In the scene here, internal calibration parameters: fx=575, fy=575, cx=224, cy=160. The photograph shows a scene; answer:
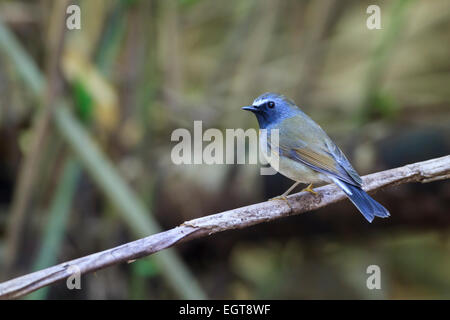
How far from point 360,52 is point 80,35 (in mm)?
2741

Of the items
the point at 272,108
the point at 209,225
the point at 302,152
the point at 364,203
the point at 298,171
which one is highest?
the point at 272,108

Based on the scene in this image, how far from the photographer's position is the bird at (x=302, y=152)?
279 cm

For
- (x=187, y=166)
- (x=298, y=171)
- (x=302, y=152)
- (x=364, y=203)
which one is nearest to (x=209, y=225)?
(x=364, y=203)

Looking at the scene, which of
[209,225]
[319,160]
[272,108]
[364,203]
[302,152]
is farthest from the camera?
[272,108]

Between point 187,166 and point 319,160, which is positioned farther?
Result: point 187,166

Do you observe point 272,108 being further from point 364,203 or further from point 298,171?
point 364,203

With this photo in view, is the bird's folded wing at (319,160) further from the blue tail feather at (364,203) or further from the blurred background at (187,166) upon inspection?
the blurred background at (187,166)

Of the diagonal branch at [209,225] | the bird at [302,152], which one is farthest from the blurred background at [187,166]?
the diagonal branch at [209,225]

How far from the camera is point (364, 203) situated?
8.84ft

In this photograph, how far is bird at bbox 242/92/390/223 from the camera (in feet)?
9.15

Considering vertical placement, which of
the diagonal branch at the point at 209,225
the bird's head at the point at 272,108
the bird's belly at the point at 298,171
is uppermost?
the bird's head at the point at 272,108

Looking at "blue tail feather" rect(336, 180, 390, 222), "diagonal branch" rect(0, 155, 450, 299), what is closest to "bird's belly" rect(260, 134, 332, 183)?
"diagonal branch" rect(0, 155, 450, 299)

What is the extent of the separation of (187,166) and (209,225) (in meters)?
2.36
